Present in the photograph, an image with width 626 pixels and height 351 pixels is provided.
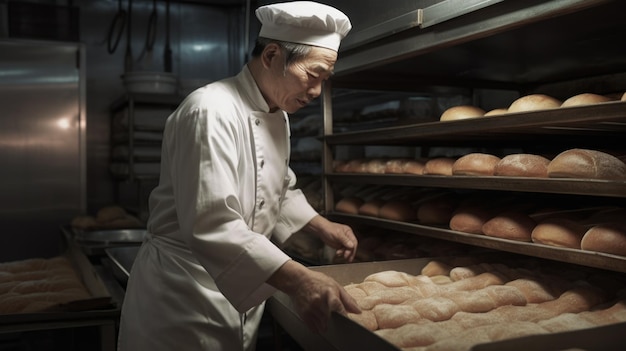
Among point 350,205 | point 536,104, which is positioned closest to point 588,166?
point 536,104

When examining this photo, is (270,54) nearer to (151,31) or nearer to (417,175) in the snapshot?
(417,175)

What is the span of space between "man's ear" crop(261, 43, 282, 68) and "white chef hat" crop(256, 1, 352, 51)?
0.03 m

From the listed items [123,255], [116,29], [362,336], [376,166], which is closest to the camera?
[362,336]

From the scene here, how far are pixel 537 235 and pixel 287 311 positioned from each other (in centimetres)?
74

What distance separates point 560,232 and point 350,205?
1089 mm

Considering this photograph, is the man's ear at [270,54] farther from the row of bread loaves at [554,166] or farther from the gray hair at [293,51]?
the row of bread loaves at [554,166]

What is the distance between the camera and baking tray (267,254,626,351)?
104cm

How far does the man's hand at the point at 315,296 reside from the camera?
1.26 metres

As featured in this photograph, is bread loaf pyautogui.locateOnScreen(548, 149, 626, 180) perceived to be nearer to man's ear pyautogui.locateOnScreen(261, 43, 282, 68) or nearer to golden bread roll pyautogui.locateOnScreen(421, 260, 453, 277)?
golden bread roll pyautogui.locateOnScreen(421, 260, 453, 277)

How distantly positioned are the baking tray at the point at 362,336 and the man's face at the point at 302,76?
21.0 inches

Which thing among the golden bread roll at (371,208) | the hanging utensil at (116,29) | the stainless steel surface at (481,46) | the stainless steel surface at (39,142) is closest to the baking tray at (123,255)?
the golden bread roll at (371,208)

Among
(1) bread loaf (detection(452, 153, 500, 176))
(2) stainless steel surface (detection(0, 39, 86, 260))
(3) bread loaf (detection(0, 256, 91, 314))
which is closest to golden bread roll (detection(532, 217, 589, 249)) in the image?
(1) bread loaf (detection(452, 153, 500, 176))

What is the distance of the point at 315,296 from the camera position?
1263 mm

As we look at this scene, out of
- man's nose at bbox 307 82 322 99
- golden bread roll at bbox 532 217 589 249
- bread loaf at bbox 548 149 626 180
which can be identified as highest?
man's nose at bbox 307 82 322 99
